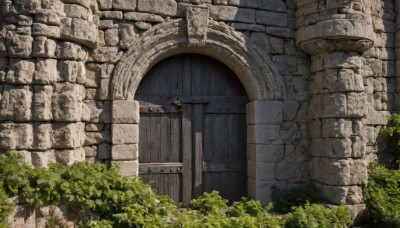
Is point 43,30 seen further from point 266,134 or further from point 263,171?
point 263,171

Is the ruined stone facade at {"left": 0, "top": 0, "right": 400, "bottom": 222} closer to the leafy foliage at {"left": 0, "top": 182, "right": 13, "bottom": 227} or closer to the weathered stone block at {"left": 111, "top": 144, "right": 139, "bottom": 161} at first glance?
the weathered stone block at {"left": 111, "top": 144, "right": 139, "bottom": 161}

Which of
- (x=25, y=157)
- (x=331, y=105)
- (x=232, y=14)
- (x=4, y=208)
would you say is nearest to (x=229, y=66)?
(x=232, y=14)

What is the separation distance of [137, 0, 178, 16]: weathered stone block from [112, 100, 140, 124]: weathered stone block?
1292mm

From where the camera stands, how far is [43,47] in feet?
12.5

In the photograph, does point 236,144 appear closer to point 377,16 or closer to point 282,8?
point 282,8

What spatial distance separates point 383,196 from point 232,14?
336cm

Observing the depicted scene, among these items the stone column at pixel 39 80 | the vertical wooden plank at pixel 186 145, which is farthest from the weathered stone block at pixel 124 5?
the vertical wooden plank at pixel 186 145

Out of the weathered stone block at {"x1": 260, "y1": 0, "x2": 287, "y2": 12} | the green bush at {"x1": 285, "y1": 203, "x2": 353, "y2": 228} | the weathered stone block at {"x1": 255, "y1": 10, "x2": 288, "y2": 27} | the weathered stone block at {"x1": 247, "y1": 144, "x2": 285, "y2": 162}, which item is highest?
the weathered stone block at {"x1": 260, "y1": 0, "x2": 287, "y2": 12}

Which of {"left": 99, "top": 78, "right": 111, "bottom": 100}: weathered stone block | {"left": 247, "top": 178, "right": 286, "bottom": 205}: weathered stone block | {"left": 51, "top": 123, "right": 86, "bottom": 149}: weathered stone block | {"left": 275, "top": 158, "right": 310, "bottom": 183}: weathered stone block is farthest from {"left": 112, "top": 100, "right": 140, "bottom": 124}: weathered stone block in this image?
{"left": 275, "top": 158, "right": 310, "bottom": 183}: weathered stone block

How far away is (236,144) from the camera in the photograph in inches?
206

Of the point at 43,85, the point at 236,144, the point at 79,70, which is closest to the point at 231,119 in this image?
the point at 236,144

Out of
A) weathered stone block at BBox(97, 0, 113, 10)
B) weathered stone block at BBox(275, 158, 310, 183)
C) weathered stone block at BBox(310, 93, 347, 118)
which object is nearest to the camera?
weathered stone block at BBox(97, 0, 113, 10)

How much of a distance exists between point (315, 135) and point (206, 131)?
1.61 metres

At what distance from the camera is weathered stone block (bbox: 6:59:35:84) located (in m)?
3.72
